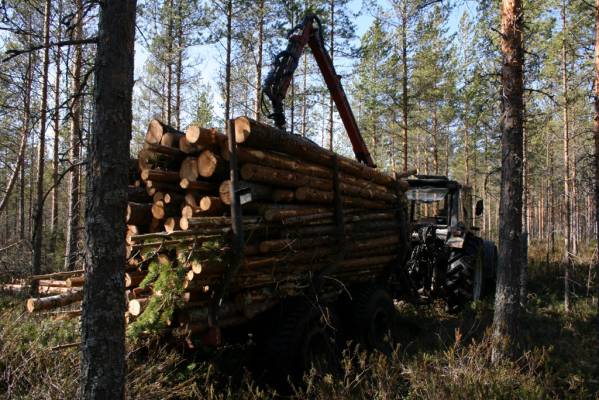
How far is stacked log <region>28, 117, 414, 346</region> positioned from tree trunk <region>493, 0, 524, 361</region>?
203cm

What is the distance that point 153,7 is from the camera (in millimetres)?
17938

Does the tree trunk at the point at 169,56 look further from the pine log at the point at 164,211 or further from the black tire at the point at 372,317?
the pine log at the point at 164,211

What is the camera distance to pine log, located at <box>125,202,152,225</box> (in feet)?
15.3

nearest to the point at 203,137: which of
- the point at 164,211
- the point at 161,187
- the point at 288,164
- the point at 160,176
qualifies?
the point at 160,176

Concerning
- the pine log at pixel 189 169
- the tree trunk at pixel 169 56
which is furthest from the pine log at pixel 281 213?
the tree trunk at pixel 169 56

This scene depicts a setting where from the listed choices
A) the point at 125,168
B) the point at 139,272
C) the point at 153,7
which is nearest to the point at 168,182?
the point at 139,272

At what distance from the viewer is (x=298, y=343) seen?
16.0 ft

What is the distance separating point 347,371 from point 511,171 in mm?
3270

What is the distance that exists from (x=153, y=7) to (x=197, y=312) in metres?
16.9

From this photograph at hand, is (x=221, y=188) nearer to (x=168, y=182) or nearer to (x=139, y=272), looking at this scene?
(x=168, y=182)

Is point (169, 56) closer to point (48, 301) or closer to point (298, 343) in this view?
point (298, 343)

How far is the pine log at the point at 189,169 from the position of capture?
4.50 meters

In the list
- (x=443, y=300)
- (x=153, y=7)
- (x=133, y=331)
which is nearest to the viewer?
(x=133, y=331)

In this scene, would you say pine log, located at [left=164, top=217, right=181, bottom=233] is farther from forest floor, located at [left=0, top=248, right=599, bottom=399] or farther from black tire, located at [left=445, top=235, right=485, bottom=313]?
black tire, located at [left=445, top=235, right=485, bottom=313]
